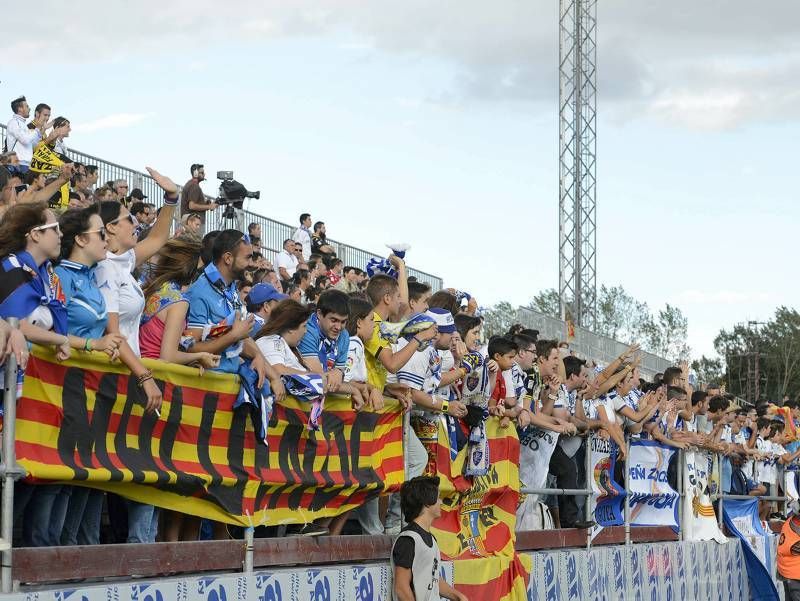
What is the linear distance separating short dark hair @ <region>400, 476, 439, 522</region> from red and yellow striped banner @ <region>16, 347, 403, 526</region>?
1.01 feet

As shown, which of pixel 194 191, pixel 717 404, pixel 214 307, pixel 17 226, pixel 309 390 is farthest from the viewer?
pixel 194 191

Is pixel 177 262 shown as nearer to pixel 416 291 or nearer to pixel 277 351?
pixel 277 351

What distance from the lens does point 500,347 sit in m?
11.0

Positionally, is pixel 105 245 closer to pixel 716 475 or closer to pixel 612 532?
pixel 612 532

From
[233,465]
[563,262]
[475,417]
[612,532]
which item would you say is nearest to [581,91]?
[563,262]

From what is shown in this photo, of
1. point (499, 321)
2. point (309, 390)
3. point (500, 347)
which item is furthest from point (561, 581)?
point (499, 321)

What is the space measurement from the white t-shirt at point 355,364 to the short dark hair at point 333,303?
0.36 meters

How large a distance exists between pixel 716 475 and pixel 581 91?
100 ft

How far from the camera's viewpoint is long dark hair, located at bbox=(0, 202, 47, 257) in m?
6.28

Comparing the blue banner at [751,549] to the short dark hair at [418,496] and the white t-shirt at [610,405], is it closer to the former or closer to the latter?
the white t-shirt at [610,405]

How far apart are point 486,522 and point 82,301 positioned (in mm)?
5186

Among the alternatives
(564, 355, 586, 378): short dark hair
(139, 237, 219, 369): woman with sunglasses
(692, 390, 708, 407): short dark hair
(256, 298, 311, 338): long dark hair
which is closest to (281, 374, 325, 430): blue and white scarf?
(256, 298, 311, 338): long dark hair

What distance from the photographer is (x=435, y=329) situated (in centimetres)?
923

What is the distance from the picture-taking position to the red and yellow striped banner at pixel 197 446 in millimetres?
6301
